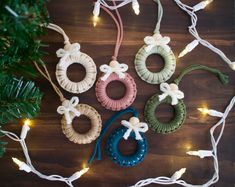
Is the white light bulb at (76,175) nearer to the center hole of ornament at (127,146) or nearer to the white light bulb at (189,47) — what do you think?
the center hole of ornament at (127,146)

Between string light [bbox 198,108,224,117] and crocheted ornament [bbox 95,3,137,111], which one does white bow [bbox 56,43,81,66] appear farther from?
string light [bbox 198,108,224,117]

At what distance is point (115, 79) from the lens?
2.88 ft

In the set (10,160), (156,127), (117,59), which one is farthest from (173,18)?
A: (10,160)

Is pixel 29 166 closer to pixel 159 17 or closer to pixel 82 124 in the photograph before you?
pixel 82 124

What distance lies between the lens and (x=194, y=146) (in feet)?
2.93

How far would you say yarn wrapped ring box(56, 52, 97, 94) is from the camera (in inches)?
33.7

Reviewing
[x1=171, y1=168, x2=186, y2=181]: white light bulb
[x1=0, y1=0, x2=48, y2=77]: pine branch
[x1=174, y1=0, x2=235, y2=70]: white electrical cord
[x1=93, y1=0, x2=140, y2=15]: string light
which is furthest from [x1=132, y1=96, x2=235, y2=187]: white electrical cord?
[x1=0, y1=0, x2=48, y2=77]: pine branch

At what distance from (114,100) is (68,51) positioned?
174 millimetres

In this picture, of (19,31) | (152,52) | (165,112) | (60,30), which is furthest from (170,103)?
(19,31)

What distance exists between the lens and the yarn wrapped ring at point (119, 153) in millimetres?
856

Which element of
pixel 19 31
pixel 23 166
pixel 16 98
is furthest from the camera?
pixel 23 166

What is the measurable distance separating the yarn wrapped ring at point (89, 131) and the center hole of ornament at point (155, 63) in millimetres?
192

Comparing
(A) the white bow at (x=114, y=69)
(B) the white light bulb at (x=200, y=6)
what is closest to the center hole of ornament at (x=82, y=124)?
(A) the white bow at (x=114, y=69)

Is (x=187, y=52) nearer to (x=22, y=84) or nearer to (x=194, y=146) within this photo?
(x=194, y=146)
